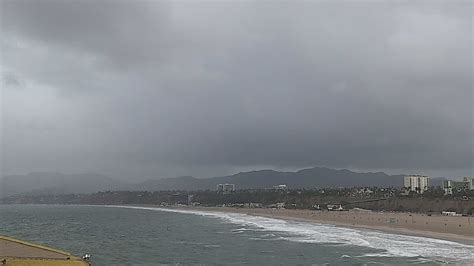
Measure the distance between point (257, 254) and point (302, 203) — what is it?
14325 centimetres

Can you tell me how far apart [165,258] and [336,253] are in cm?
1428

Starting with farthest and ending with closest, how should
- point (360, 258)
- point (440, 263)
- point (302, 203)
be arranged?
point (302, 203) → point (360, 258) → point (440, 263)

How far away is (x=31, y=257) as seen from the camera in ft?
33.8

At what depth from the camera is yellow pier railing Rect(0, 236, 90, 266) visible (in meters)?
9.87

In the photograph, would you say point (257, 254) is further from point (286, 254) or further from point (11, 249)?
point (11, 249)

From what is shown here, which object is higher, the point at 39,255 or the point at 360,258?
the point at 39,255

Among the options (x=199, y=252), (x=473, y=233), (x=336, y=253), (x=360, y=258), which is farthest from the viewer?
(x=473, y=233)

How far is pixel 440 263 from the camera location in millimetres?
34312

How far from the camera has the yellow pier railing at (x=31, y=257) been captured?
32.4 ft

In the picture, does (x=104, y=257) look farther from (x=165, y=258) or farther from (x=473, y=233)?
(x=473, y=233)

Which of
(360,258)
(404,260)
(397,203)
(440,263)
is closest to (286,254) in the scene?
(360,258)

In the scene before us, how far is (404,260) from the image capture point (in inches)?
1421

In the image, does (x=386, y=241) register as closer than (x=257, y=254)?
No

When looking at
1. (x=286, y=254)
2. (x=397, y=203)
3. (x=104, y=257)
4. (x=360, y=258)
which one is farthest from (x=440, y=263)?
(x=397, y=203)
